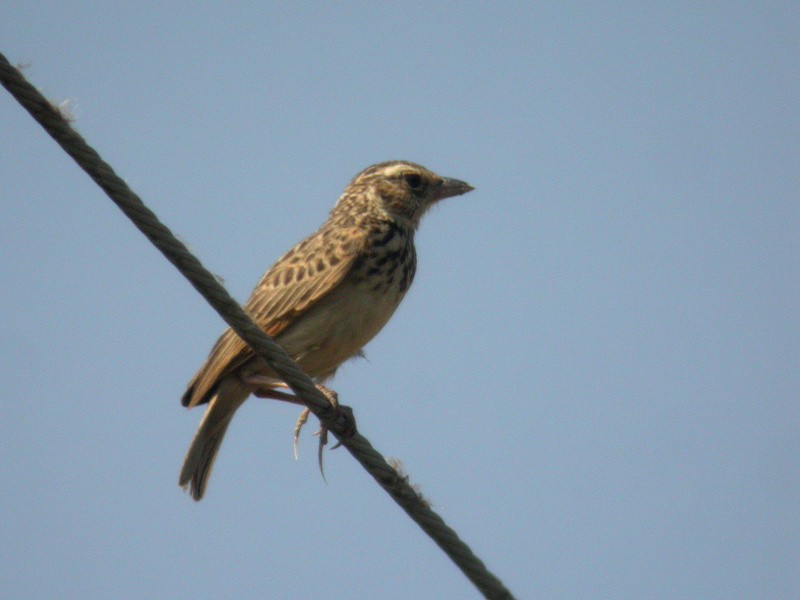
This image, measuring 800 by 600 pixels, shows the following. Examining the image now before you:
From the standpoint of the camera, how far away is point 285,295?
838cm

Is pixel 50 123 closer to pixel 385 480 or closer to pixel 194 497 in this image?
pixel 385 480

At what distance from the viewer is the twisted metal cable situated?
4.98 m

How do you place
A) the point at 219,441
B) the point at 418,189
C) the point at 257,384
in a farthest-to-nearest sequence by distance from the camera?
the point at 418,189 < the point at 219,441 < the point at 257,384

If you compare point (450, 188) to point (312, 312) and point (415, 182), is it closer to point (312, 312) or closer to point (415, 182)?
point (415, 182)

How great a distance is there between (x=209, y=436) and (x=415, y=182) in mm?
2853

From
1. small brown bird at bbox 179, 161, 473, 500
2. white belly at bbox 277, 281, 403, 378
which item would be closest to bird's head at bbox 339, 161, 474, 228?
small brown bird at bbox 179, 161, 473, 500

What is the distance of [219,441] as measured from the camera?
873 cm

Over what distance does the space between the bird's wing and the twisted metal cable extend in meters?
1.58

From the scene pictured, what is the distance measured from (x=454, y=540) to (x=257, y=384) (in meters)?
2.78

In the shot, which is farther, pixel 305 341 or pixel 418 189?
pixel 418 189

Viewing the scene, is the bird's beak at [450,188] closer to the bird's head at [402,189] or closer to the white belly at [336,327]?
the bird's head at [402,189]

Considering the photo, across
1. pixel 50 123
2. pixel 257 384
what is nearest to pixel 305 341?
pixel 257 384

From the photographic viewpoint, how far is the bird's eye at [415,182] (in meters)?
9.94

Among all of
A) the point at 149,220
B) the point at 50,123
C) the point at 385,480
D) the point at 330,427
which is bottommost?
the point at 385,480
